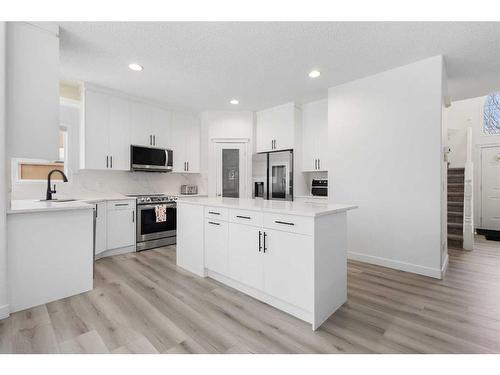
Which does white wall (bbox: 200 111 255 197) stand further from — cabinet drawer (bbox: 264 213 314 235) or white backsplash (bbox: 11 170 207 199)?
cabinet drawer (bbox: 264 213 314 235)

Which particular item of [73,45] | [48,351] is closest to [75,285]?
[48,351]

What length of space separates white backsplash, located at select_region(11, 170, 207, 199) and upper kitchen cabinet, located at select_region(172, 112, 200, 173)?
0.32 metres

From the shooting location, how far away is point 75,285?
7.73 ft

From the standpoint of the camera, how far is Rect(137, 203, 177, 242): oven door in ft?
12.8

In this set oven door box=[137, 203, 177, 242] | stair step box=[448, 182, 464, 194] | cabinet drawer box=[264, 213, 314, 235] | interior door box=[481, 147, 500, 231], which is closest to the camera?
cabinet drawer box=[264, 213, 314, 235]

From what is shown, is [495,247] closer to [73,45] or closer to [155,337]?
[155,337]

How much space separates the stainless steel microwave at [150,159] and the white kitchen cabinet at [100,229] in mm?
912

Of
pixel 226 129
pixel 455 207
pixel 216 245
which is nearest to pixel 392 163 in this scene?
pixel 216 245

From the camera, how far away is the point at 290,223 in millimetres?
1942

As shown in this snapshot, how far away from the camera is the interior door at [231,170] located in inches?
196

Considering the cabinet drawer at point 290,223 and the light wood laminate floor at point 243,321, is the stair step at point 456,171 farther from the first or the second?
the cabinet drawer at point 290,223

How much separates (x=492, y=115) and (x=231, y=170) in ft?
19.7

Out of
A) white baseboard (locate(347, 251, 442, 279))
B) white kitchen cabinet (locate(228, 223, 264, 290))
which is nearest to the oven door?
white kitchen cabinet (locate(228, 223, 264, 290))
